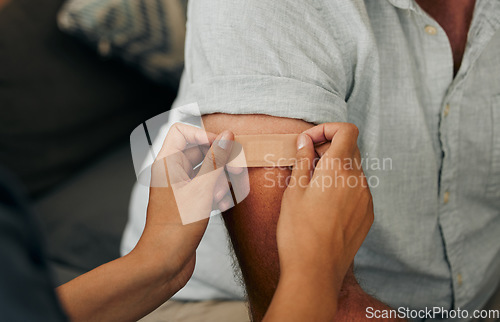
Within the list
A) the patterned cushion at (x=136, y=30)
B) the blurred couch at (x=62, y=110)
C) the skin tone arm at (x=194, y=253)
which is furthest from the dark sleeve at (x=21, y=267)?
the patterned cushion at (x=136, y=30)

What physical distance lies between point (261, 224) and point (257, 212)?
2 cm

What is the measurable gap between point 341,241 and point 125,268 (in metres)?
0.25

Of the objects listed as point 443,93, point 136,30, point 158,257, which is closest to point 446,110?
point 443,93

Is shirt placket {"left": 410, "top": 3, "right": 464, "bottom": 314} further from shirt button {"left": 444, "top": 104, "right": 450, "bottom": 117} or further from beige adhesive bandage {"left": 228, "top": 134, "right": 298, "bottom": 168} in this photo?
beige adhesive bandage {"left": 228, "top": 134, "right": 298, "bottom": 168}

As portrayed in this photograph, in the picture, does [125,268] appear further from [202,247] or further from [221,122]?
[221,122]

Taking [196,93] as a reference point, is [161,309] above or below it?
below

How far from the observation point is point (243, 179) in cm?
52

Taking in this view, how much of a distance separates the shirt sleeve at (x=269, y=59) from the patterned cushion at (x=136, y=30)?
1.56 ft

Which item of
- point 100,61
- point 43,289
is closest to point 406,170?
point 43,289

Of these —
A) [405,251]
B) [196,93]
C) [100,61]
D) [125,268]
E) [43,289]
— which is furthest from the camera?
[100,61]

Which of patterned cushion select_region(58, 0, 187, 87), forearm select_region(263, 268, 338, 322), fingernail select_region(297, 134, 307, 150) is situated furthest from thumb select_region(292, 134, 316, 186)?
patterned cushion select_region(58, 0, 187, 87)

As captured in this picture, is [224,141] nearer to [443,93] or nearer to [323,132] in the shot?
[323,132]

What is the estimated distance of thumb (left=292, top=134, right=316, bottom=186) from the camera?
48 cm

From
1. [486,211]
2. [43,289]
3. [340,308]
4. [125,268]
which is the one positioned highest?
[43,289]
